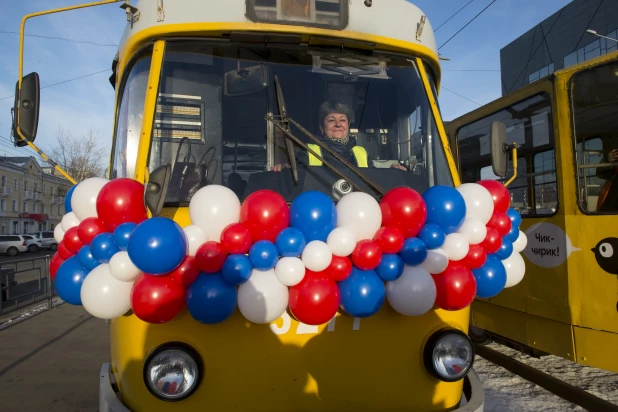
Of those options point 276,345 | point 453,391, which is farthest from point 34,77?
point 453,391

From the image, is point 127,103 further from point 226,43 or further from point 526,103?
point 526,103

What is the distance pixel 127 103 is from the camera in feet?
9.43

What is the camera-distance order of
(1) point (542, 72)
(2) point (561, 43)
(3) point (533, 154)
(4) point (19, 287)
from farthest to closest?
(1) point (542, 72) → (2) point (561, 43) → (4) point (19, 287) → (3) point (533, 154)

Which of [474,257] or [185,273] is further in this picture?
[474,257]

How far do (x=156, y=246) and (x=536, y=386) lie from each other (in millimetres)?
4603

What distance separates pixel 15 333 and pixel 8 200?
53.7 metres

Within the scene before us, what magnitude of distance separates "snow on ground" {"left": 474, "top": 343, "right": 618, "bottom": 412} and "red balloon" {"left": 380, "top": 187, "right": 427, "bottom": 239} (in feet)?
9.57

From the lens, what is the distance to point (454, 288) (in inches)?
82.6

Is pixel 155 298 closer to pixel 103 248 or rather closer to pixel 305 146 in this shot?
pixel 103 248

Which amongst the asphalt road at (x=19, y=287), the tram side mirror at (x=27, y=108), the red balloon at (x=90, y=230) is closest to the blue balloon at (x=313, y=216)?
the red balloon at (x=90, y=230)

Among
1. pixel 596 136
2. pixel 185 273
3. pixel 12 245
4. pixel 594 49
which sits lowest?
pixel 12 245

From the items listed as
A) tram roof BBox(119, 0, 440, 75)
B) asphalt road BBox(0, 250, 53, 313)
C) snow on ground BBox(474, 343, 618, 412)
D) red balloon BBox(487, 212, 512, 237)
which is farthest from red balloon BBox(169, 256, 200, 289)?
asphalt road BBox(0, 250, 53, 313)

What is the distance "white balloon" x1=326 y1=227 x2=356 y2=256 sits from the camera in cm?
194

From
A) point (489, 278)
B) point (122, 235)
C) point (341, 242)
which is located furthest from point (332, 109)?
point (122, 235)
